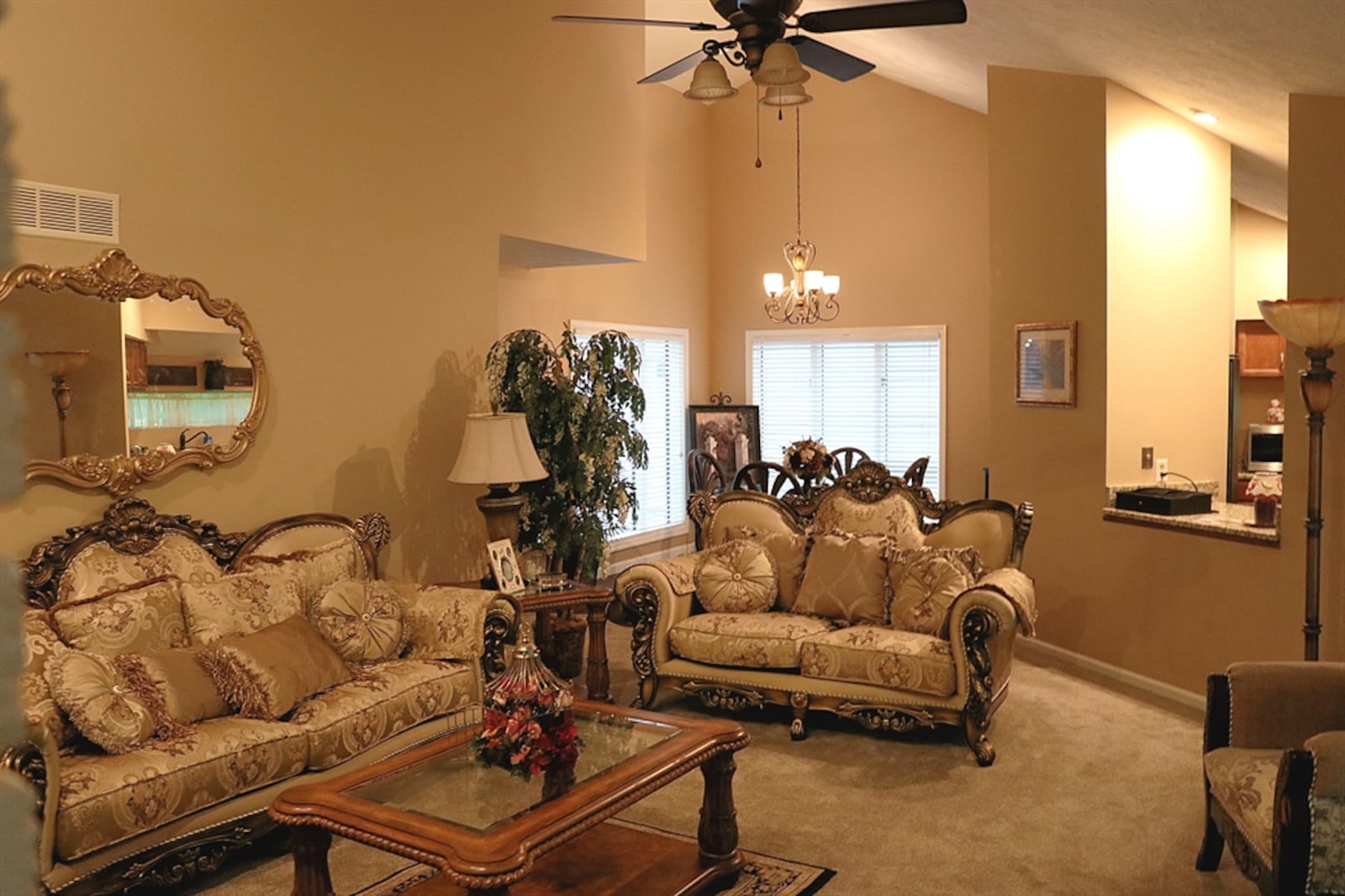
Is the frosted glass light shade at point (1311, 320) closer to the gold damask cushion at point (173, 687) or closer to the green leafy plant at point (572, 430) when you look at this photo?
the green leafy plant at point (572, 430)

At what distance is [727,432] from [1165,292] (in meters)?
4.30

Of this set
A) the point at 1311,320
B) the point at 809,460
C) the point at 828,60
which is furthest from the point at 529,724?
the point at 809,460

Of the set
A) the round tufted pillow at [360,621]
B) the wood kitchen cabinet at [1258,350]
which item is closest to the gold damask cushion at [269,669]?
the round tufted pillow at [360,621]

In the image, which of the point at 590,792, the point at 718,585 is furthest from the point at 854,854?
the point at 718,585

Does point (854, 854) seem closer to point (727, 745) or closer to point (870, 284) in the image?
point (727, 745)

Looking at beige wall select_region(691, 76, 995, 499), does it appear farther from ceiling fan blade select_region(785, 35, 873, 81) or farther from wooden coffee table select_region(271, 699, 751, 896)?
wooden coffee table select_region(271, 699, 751, 896)

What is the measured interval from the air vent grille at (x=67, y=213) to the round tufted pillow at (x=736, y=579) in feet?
9.56

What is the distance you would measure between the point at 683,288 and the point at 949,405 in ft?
7.98

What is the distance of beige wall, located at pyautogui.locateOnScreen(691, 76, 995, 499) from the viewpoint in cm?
851

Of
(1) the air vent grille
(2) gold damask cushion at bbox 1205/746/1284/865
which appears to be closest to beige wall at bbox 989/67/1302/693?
(2) gold damask cushion at bbox 1205/746/1284/865

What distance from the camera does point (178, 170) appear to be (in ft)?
14.6

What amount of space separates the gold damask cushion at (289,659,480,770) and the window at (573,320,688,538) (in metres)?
4.41

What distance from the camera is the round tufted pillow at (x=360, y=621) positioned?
4.40 metres

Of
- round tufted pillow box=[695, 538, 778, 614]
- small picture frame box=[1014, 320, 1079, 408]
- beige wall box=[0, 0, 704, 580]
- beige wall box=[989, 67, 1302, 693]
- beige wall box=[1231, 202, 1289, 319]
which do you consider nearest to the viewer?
beige wall box=[0, 0, 704, 580]
